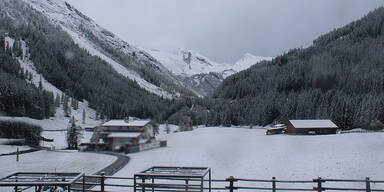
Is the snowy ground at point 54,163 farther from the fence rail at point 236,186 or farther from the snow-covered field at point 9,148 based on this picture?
the fence rail at point 236,186

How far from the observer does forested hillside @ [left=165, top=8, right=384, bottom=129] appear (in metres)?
84.8

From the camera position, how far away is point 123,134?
19.6 m

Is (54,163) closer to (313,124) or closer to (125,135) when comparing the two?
(125,135)

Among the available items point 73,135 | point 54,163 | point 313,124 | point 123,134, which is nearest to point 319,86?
point 313,124

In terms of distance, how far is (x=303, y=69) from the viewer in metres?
148

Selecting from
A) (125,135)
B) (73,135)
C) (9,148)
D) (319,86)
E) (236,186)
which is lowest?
(9,148)

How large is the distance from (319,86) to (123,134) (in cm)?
12204

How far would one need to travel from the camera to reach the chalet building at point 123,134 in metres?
18.9

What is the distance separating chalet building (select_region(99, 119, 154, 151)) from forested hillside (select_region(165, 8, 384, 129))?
6928 cm

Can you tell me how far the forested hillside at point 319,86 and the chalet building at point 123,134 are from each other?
69.3 m

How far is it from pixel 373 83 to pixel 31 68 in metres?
173

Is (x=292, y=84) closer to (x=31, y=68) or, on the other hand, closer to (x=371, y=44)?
(x=371, y=44)

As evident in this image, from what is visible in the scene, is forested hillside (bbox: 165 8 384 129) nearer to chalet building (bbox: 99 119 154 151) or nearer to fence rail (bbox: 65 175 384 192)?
fence rail (bbox: 65 175 384 192)

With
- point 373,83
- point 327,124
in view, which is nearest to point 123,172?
point 327,124
